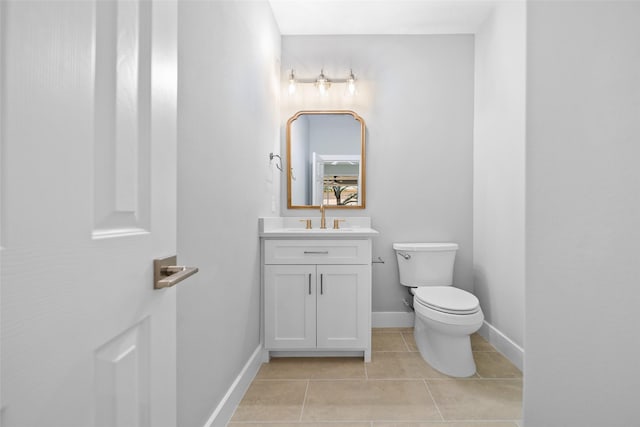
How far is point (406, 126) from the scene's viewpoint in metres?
2.80

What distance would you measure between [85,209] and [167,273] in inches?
9.4

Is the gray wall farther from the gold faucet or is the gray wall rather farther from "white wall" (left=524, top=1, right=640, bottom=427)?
"white wall" (left=524, top=1, right=640, bottom=427)

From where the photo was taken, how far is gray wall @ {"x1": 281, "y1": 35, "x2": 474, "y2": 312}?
2773 mm

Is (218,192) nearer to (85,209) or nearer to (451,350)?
(85,209)

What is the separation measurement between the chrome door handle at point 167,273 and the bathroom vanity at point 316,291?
1435 mm

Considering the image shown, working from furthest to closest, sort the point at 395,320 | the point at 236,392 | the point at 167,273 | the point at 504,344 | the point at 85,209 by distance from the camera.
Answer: the point at 395,320, the point at 504,344, the point at 236,392, the point at 167,273, the point at 85,209

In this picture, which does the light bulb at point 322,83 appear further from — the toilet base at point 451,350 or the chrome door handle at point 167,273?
the chrome door handle at point 167,273

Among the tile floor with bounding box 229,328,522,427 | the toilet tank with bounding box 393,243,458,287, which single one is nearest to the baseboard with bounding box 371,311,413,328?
the toilet tank with bounding box 393,243,458,287

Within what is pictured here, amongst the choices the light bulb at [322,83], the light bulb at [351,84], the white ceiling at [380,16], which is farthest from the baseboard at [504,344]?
the white ceiling at [380,16]

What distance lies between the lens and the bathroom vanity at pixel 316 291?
2119mm

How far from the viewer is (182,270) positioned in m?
0.68

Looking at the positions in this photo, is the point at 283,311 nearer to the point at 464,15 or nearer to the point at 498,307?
the point at 498,307

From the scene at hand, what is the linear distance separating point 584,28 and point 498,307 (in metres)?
1.84

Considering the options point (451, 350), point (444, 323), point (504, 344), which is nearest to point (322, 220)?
point (444, 323)
